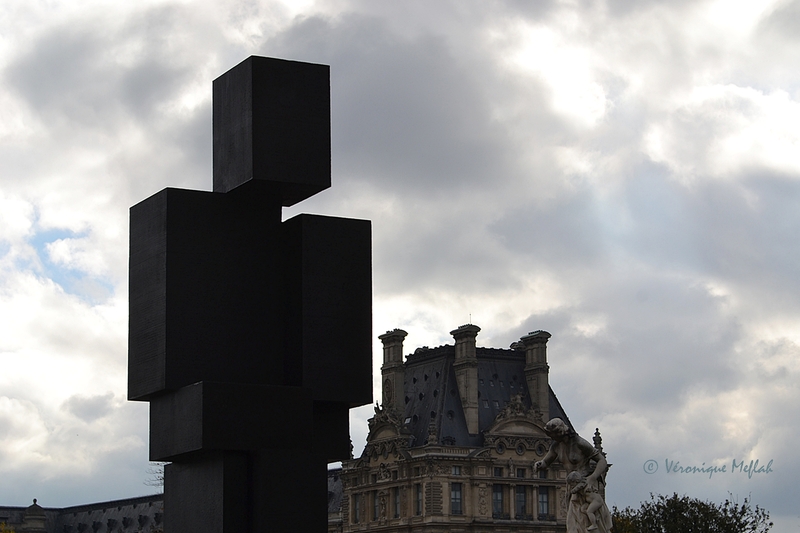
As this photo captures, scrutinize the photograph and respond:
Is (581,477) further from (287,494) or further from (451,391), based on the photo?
(451,391)

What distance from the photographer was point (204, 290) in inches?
826

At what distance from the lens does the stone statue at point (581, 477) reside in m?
18.7

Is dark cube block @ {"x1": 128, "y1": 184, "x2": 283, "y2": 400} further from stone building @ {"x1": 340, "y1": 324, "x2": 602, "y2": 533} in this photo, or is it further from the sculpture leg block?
stone building @ {"x1": 340, "y1": 324, "x2": 602, "y2": 533}

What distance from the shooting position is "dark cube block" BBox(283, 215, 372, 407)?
2114cm

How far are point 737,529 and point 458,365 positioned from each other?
2743 centimetres

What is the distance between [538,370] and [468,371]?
5.09 m

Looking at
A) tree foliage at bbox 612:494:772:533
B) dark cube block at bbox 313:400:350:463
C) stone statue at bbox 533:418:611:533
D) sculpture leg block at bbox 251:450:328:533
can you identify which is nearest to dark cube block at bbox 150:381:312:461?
sculpture leg block at bbox 251:450:328:533

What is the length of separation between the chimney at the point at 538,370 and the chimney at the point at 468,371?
158 inches

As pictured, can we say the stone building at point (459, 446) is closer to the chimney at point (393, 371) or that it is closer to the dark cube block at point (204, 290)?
the chimney at point (393, 371)

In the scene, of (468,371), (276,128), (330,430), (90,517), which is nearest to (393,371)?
(468,371)

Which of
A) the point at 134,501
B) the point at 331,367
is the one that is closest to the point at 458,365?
the point at 134,501

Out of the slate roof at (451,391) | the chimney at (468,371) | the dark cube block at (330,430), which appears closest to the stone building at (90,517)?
the slate roof at (451,391)

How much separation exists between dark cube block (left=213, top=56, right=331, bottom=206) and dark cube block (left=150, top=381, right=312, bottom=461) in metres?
3.26

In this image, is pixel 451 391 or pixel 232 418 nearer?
pixel 232 418
